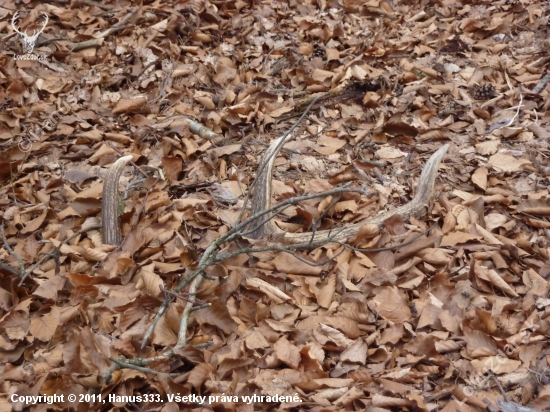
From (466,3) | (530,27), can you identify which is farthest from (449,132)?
(466,3)

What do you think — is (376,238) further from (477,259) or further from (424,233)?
(477,259)

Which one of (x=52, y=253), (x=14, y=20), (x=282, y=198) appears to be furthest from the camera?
(x=14, y=20)

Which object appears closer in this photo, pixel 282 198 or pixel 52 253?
pixel 52 253

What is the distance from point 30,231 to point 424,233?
2.17 metres

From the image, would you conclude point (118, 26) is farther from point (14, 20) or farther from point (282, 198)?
point (282, 198)

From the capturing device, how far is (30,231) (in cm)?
291

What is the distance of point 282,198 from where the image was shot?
3055 mm

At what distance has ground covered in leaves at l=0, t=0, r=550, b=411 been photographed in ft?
6.97
